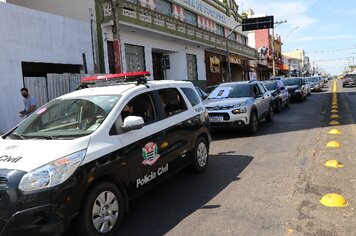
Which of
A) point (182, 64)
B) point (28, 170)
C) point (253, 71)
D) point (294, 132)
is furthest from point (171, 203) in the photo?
point (253, 71)

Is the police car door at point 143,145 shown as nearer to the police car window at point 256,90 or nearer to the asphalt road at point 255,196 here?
the asphalt road at point 255,196

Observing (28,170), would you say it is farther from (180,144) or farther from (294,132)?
(294,132)

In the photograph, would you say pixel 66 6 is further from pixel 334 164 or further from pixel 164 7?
pixel 334 164

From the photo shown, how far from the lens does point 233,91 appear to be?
13.1 m

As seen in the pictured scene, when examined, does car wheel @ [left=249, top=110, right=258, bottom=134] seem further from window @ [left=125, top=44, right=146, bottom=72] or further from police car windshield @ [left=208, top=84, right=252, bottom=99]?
window @ [left=125, top=44, right=146, bottom=72]

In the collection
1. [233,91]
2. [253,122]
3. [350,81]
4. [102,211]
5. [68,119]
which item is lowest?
[102,211]

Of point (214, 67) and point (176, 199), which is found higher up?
point (214, 67)

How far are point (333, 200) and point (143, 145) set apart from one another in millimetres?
2634

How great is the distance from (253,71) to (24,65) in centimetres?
4047

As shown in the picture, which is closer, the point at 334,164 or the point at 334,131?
the point at 334,164

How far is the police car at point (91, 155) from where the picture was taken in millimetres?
3994

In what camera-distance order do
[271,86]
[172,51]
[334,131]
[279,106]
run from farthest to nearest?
[172,51]
[271,86]
[279,106]
[334,131]

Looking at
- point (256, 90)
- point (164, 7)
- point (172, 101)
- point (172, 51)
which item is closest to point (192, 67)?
point (172, 51)

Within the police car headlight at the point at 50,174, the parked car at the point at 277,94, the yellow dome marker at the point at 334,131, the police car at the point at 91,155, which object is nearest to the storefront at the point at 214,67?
the parked car at the point at 277,94
